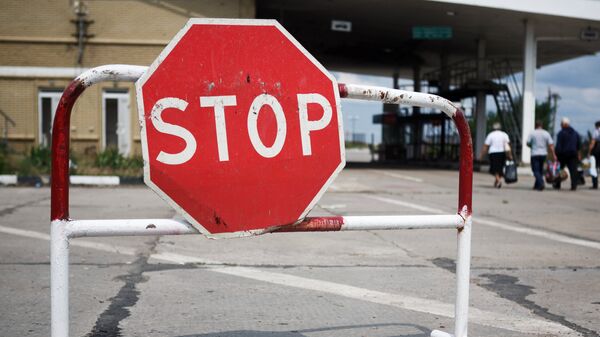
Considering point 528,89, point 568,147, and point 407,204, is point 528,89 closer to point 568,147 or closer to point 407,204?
point 568,147

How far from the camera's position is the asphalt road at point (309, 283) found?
418 cm

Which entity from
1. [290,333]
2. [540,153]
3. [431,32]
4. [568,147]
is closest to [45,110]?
[431,32]

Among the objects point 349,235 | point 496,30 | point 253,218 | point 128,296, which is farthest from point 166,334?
point 496,30

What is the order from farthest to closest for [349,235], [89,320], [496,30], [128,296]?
1. [496,30]
2. [349,235]
3. [128,296]
4. [89,320]

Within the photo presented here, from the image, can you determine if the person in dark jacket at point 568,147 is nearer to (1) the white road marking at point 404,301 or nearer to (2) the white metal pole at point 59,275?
(1) the white road marking at point 404,301

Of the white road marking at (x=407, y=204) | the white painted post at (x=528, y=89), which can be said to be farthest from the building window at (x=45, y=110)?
the white painted post at (x=528, y=89)

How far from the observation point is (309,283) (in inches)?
213

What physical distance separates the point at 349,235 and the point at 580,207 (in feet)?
20.7

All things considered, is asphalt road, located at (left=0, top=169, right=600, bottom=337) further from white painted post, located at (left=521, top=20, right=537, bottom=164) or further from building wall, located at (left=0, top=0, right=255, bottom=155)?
white painted post, located at (left=521, top=20, right=537, bottom=164)

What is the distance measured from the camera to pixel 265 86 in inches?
114

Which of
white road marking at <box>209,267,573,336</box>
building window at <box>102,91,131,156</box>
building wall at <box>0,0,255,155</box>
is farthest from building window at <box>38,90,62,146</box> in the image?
white road marking at <box>209,267,573,336</box>

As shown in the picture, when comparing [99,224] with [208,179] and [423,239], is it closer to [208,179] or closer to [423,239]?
[208,179]

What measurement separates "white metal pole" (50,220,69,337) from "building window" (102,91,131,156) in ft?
73.2

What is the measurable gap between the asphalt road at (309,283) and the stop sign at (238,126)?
133cm
